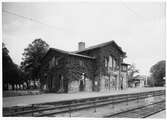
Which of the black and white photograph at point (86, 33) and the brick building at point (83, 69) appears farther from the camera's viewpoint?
the brick building at point (83, 69)

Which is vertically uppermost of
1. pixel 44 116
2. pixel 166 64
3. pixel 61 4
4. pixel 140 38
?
pixel 61 4

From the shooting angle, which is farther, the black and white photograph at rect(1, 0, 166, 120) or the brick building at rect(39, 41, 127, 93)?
the brick building at rect(39, 41, 127, 93)

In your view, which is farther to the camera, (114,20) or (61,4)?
(114,20)

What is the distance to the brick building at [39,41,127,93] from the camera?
624 inches

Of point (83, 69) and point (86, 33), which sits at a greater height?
point (86, 33)

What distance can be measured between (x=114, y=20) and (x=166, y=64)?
8.25 feet

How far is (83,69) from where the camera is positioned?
1681cm

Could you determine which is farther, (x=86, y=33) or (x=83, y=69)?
(x=83, y=69)

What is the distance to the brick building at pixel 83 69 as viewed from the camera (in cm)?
1585

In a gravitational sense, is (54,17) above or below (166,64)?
above

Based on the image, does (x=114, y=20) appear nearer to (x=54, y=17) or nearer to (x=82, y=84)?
(x=54, y=17)

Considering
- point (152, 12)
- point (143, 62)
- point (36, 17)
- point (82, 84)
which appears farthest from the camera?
point (82, 84)

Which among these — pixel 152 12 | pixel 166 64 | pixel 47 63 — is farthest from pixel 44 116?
pixel 47 63

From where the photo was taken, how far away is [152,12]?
21.9ft
